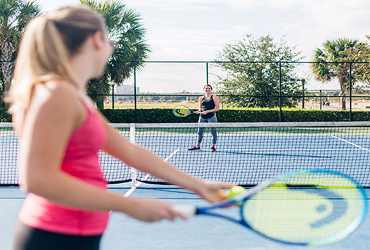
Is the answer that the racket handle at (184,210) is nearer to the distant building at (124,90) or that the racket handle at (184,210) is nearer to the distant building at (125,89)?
the distant building at (124,90)

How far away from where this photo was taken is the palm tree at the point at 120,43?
1788 cm

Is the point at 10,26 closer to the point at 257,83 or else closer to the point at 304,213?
the point at 257,83

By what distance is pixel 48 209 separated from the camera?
3.89ft

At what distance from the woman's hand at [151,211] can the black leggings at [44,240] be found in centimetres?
24

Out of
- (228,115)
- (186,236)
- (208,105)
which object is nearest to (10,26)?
(228,115)

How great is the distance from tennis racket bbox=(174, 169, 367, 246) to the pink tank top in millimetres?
425

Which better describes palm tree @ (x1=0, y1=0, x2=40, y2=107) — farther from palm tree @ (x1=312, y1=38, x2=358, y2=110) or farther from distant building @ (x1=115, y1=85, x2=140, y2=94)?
palm tree @ (x1=312, y1=38, x2=358, y2=110)

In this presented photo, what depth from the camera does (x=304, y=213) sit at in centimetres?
187

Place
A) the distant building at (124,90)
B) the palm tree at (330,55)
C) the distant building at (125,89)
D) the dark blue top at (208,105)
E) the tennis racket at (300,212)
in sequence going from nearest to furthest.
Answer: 1. the tennis racket at (300,212)
2. the dark blue top at (208,105)
3. the distant building at (124,90)
4. the distant building at (125,89)
5. the palm tree at (330,55)

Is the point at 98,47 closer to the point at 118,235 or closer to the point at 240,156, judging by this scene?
the point at 118,235

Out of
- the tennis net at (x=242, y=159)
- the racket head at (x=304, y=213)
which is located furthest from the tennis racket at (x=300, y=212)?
the tennis net at (x=242, y=159)

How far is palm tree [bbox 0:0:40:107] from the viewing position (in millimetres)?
18250

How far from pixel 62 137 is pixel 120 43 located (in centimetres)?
1790

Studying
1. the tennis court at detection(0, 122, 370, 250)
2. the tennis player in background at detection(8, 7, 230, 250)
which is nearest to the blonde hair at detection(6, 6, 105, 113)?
the tennis player in background at detection(8, 7, 230, 250)
